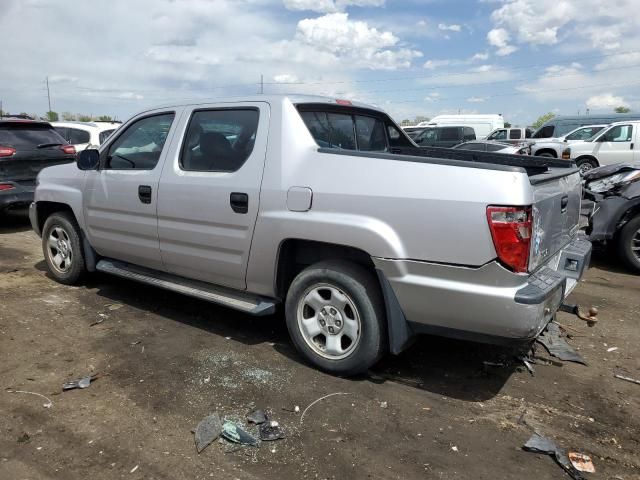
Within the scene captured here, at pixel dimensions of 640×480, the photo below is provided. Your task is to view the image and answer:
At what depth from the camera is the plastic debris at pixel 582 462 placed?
273 cm

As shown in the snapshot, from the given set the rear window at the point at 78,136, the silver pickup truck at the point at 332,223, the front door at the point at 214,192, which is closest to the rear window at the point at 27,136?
the rear window at the point at 78,136

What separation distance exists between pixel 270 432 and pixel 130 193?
255 centimetres

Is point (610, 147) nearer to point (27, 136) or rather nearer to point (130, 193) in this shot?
point (27, 136)

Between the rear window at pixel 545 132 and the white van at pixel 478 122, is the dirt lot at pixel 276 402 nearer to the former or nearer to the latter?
the rear window at pixel 545 132

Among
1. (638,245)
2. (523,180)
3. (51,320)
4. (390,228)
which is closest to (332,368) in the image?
(390,228)

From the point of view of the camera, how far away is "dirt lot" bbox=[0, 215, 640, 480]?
2.75 meters

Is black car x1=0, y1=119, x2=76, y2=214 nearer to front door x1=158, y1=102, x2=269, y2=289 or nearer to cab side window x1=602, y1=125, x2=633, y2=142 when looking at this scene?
front door x1=158, y1=102, x2=269, y2=289

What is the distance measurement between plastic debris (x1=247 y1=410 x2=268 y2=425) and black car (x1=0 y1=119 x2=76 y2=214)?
6871 millimetres

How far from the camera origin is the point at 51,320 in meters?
4.70

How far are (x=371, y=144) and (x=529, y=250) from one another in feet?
6.51

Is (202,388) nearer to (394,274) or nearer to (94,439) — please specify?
(94,439)

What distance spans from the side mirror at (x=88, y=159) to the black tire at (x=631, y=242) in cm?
585

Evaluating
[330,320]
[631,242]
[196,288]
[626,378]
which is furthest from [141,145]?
[631,242]

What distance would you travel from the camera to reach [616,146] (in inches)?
659
